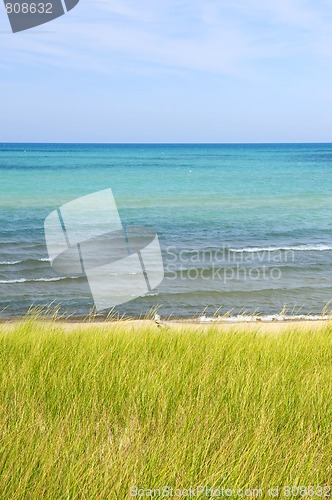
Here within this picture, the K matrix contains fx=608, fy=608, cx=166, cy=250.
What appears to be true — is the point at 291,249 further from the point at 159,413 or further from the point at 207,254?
the point at 159,413

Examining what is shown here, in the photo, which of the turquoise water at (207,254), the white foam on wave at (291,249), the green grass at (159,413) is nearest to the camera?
the green grass at (159,413)

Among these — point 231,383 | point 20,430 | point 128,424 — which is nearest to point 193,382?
point 231,383

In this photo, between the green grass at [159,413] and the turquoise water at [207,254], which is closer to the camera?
the green grass at [159,413]

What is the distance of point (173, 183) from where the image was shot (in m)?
44.1

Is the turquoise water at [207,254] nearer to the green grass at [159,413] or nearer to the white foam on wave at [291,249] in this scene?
the white foam on wave at [291,249]

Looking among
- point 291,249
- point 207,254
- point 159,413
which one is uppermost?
point 159,413

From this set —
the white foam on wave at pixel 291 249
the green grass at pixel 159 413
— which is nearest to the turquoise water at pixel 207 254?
the white foam on wave at pixel 291 249

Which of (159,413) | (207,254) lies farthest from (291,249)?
(159,413)

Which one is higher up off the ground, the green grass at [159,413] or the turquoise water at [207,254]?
the green grass at [159,413]

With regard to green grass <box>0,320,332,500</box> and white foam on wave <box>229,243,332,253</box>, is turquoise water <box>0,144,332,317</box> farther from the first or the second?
green grass <box>0,320,332,500</box>

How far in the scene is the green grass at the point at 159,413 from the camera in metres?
2.57

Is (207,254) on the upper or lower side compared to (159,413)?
lower

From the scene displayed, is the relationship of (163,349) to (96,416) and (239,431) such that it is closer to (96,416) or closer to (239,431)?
(96,416)

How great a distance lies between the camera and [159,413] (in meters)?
3.22
